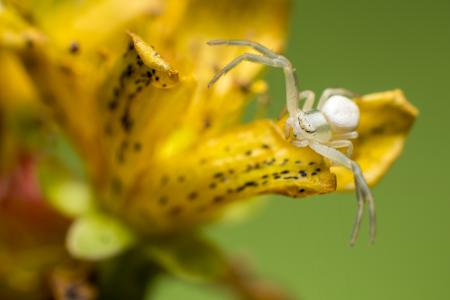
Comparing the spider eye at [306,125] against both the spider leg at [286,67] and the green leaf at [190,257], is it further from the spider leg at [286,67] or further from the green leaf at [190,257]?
the green leaf at [190,257]

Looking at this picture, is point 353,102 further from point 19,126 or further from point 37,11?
point 19,126

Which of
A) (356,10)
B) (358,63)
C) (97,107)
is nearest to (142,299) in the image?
(97,107)

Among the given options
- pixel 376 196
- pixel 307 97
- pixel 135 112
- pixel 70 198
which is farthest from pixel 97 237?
pixel 376 196

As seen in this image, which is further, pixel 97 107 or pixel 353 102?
pixel 97 107

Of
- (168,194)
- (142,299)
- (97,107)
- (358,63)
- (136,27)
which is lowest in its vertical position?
(142,299)

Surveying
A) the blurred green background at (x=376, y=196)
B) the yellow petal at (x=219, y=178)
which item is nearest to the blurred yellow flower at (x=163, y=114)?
the yellow petal at (x=219, y=178)

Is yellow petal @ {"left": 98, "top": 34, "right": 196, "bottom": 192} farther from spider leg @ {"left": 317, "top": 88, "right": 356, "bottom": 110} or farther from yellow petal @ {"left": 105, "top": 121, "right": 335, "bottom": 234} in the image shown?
spider leg @ {"left": 317, "top": 88, "right": 356, "bottom": 110}
